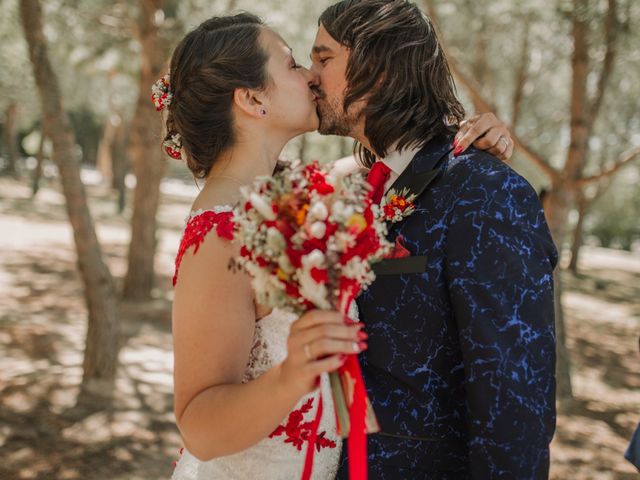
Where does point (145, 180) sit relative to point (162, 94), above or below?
below

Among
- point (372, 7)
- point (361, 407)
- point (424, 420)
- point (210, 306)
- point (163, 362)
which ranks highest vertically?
point (372, 7)

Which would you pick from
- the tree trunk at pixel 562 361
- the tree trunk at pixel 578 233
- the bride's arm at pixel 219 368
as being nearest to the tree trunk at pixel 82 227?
the bride's arm at pixel 219 368

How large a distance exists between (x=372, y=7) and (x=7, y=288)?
10.5m

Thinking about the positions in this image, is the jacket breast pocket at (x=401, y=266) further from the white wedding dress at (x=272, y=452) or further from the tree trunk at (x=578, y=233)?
the tree trunk at (x=578, y=233)

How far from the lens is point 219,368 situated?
1.94m

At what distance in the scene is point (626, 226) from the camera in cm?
3778

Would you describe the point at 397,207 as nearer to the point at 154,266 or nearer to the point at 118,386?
the point at 118,386

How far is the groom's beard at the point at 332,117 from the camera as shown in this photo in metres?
2.68

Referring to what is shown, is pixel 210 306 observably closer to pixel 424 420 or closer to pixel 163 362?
pixel 424 420

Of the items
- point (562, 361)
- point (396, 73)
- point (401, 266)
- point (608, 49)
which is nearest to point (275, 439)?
point (401, 266)

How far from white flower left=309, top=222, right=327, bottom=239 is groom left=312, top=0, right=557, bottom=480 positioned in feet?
2.17

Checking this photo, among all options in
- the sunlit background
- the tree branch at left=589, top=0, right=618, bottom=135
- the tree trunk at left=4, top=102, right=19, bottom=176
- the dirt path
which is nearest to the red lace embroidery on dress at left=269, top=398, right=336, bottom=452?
the sunlit background

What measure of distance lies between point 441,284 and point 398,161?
1.99 ft

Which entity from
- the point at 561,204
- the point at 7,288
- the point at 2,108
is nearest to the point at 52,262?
the point at 7,288
